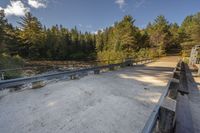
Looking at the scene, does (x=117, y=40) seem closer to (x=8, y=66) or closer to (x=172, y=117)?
(x=8, y=66)

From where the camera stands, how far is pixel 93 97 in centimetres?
443

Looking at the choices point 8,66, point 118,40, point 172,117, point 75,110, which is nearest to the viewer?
point 172,117

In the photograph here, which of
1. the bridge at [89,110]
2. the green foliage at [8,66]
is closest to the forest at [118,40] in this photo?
the green foliage at [8,66]

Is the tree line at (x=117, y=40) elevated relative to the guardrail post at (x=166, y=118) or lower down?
elevated

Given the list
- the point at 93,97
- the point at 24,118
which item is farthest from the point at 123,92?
the point at 24,118

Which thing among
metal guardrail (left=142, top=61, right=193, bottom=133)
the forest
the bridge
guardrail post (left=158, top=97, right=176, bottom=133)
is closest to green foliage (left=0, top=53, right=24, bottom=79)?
the bridge

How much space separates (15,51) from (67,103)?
44.5 meters

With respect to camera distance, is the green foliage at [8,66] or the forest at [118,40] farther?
the forest at [118,40]

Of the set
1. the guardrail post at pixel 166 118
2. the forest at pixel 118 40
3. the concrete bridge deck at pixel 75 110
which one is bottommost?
the concrete bridge deck at pixel 75 110

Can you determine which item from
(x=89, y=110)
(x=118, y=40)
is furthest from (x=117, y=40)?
(x=89, y=110)

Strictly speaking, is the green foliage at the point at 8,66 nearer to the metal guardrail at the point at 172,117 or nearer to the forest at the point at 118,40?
the metal guardrail at the point at 172,117

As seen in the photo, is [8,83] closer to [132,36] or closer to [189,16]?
[132,36]

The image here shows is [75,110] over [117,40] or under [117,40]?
under

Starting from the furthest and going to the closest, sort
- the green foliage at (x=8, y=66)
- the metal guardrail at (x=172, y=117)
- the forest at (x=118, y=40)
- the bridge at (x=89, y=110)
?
the forest at (x=118, y=40), the green foliage at (x=8, y=66), the bridge at (x=89, y=110), the metal guardrail at (x=172, y=117)
